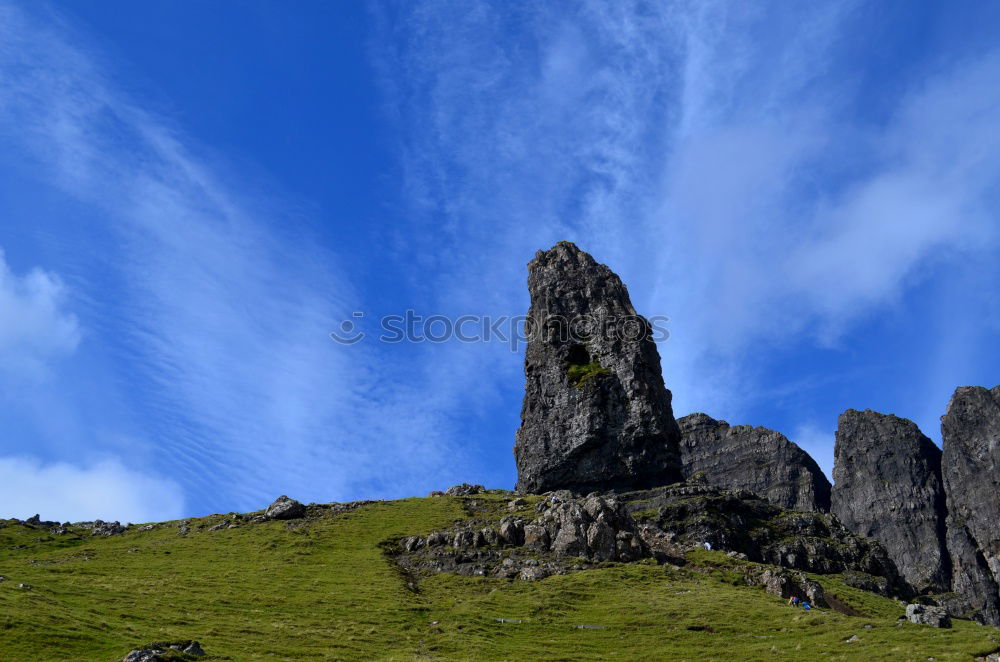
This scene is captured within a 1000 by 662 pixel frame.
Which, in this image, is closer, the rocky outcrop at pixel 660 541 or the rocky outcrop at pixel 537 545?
the rocky outcrop at pixel 537 545

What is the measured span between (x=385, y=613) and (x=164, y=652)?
82.3 feet

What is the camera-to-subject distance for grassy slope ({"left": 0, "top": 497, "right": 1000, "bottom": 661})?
59.7m

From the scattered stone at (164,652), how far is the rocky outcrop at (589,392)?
92.8m

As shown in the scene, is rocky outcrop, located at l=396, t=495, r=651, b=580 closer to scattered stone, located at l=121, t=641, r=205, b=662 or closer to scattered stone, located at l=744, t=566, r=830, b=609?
scattered stone, located at l=744, t=566, r=830, b=609

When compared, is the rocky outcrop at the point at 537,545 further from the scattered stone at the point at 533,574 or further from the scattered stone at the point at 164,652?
the scattered stone at the point at 164,652

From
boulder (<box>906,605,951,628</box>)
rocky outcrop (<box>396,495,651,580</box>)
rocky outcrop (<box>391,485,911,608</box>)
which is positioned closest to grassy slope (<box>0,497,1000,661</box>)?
boulder (<box>906,605,951,628</box>)

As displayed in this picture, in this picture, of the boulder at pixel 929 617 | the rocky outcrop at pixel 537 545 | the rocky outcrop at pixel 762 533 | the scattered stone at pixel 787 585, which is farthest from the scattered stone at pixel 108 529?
the boulder at pixel 929 617

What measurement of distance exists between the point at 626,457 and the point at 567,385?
58.7 ft

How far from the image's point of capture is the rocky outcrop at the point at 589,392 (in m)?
141

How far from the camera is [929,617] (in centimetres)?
6919

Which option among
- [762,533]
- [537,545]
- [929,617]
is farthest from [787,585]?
[762,533]

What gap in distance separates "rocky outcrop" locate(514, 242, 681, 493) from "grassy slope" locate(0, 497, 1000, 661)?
41174 millimetres

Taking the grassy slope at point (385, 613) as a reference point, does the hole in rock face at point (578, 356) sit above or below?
above

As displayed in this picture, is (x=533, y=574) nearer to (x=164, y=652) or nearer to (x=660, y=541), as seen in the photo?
(x=660, y=541)
